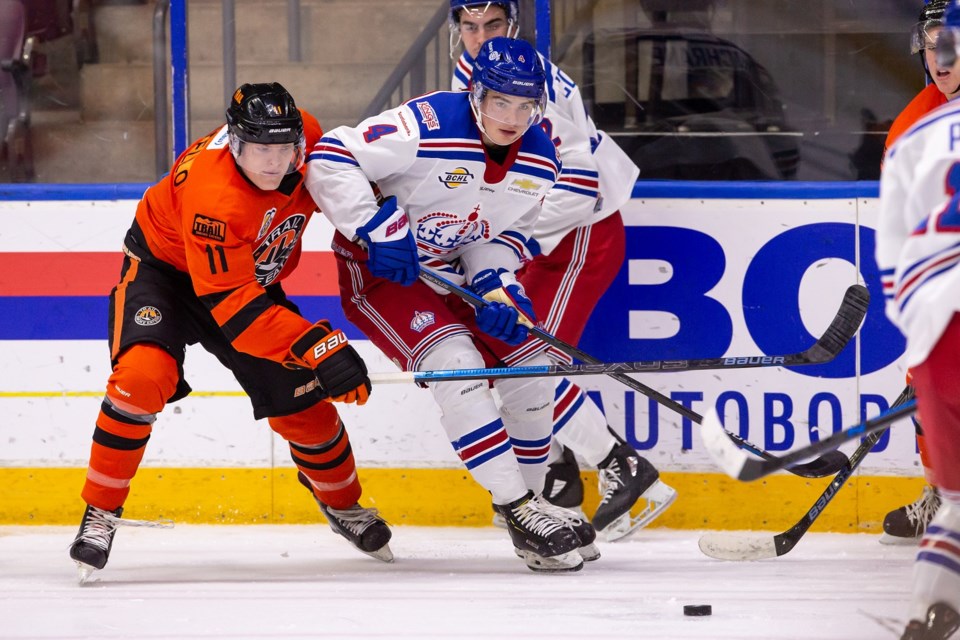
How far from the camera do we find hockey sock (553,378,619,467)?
126 inches

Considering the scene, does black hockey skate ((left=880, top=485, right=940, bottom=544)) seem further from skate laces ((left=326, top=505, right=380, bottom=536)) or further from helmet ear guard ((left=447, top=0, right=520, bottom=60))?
helmet ear guard ((left=447, top=0, right=520, bottom=60))

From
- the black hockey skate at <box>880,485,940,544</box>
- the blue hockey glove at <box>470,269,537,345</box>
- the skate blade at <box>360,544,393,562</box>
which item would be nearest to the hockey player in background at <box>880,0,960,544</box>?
the black hockey skate at <box>880,485,940,544</box>

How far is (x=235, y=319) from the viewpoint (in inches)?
104

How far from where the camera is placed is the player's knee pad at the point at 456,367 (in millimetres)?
2746

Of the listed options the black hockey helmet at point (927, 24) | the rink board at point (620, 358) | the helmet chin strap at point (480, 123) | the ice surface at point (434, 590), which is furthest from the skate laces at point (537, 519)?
the black hockey helmet at point (927, 24)

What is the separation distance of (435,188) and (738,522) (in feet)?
4.07

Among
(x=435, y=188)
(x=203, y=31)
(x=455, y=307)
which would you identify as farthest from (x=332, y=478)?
(x=203, y=31)

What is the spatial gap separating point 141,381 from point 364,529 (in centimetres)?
63

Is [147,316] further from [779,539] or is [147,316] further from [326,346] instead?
[779,539]

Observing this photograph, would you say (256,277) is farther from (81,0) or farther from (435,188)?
(81,0)

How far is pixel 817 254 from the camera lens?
10.7 feet

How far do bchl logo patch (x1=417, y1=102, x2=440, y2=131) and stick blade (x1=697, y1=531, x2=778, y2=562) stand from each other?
111 cm

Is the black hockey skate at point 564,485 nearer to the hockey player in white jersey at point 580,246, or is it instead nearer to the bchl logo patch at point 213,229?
the hockey player in white jersey at point 580,246

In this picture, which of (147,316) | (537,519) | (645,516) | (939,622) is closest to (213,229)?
(147,316)
